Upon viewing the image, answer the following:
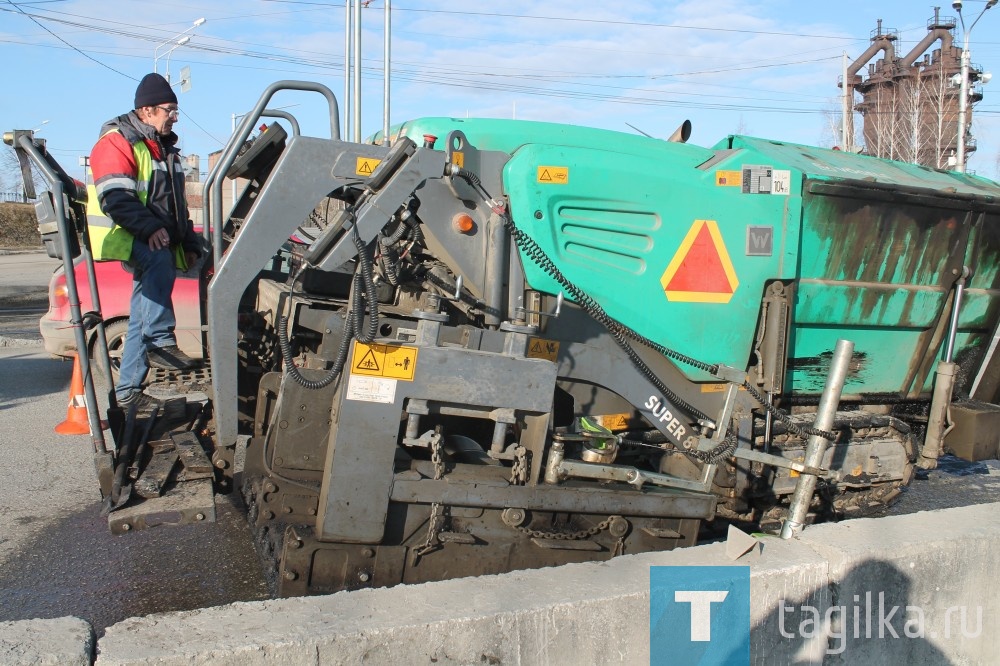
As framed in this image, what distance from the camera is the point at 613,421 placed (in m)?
4.47

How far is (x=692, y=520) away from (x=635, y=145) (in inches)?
76.5

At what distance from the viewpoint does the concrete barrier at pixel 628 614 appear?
2430mm

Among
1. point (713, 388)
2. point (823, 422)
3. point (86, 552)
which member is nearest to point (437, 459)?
point (823, 422)

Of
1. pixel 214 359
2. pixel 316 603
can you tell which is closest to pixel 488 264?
pixel 214 359

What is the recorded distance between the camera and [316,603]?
8.68 feet

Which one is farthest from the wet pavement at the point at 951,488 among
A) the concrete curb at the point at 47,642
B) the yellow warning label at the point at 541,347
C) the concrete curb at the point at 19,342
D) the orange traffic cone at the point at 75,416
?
the concrete curb at the point at 19,342

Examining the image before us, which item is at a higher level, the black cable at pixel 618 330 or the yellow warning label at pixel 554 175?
the yellow warning label at pixel 554 175

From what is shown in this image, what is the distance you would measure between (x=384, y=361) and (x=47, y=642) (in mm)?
1466

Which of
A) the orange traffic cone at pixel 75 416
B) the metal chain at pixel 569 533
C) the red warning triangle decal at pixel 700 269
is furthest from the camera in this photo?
the orange traffic cone at pixel 75 416

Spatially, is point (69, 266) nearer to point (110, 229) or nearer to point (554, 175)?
point (110, 229)

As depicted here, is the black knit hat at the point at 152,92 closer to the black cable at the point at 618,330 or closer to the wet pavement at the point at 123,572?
the black cable at the point at 618,330

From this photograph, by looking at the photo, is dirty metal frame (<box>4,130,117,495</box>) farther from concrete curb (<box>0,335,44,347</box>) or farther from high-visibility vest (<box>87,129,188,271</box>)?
concrete curb (<box>0,335,44,347</box>)

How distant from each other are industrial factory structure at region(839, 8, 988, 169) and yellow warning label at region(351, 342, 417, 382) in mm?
33912

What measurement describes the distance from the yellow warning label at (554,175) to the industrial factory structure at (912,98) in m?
32.7
